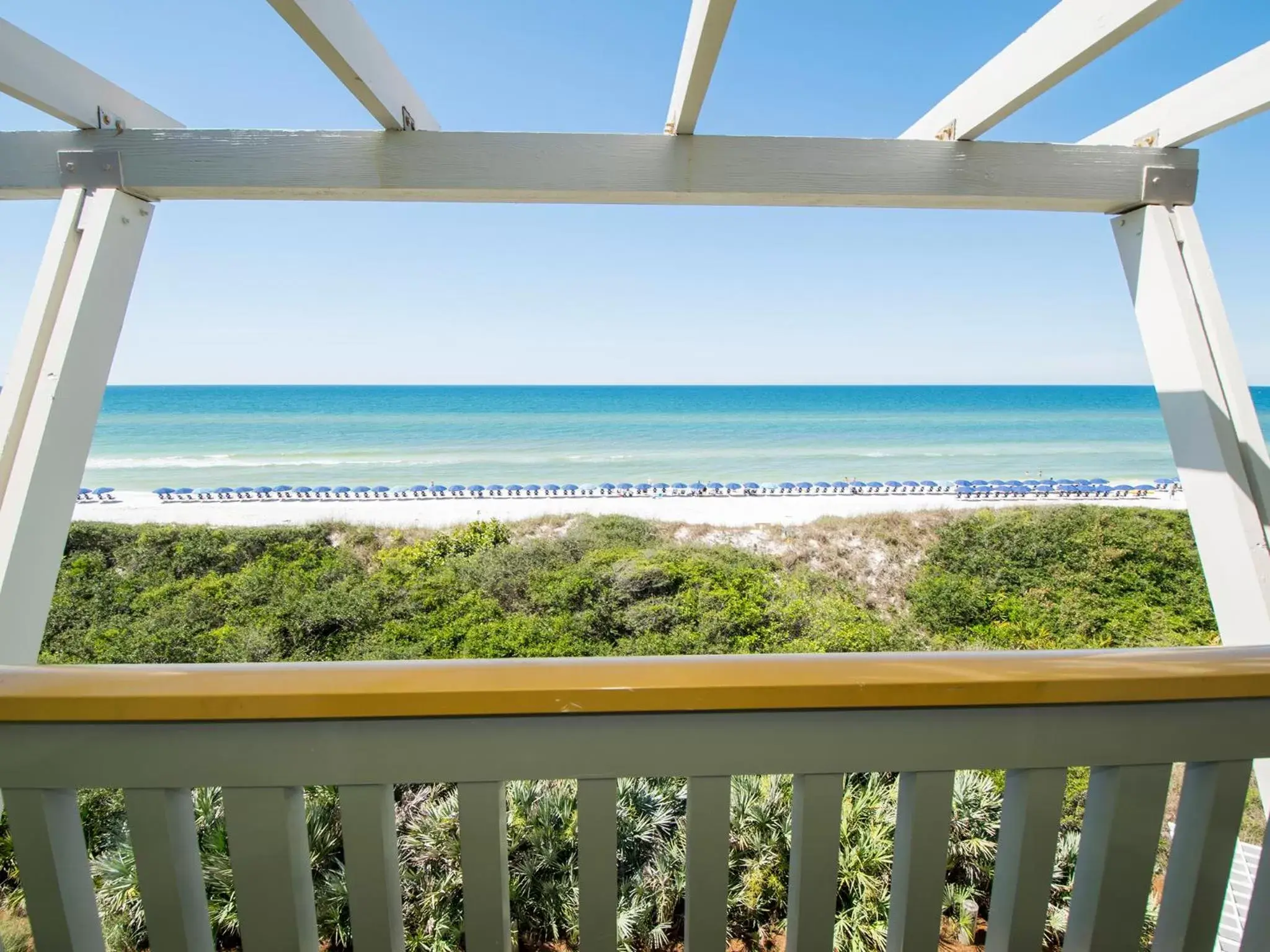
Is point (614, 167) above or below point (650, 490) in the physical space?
above

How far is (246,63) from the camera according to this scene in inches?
82.7

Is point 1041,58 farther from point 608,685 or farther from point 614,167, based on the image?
point 608,685

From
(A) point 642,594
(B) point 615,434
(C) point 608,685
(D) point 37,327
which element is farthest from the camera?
(B) point 615,434

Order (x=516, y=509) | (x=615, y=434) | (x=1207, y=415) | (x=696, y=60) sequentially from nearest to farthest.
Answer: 1. (x=696, y=60)
2. (x=1207, y=415)
3. (x=516, y=509)
4. (x=615, y=434)

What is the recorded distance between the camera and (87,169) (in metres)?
1.16

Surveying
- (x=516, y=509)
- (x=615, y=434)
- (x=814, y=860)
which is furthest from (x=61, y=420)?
(x=615, y=434)

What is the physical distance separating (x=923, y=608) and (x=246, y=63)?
4.51m

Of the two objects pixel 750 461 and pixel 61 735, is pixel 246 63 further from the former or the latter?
pixel 750 461

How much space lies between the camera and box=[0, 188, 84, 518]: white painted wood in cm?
103

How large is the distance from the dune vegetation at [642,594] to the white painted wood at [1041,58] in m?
2.11

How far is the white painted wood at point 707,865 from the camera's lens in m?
0.52

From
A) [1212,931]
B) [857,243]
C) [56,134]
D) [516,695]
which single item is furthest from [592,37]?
[857,243]

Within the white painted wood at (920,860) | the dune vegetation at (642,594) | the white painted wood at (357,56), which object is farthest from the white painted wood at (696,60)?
the dune vegetation at (642,594)

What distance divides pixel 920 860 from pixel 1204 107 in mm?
1522
